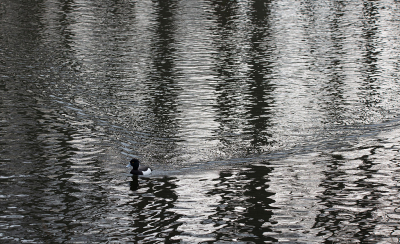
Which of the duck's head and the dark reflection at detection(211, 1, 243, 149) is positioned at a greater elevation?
the dark reflection at detection(211, 1, 243, 149)

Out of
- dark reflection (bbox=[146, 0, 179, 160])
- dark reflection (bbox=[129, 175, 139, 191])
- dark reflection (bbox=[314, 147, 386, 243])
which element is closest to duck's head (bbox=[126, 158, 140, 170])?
dark reflection (bbox=[129, 175, 139, 191])

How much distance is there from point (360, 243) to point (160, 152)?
8927 millimetres

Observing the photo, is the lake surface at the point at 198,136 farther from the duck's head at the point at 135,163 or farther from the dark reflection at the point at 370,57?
the duck's head at the point at 135,163

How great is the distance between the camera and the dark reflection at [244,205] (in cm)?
1516

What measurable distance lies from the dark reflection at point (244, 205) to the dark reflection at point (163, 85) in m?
3.46

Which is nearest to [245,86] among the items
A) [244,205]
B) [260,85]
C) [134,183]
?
[260,85]

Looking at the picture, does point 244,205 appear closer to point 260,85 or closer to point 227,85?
point 227,85

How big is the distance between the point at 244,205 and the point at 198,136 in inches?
270

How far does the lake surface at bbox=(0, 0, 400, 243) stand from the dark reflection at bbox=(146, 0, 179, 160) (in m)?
0.11

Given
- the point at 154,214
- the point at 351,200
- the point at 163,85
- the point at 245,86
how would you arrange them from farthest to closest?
1. the point at 245,86
2. the point at 163,85
3. the point at 351,200
4. the point at 154,214

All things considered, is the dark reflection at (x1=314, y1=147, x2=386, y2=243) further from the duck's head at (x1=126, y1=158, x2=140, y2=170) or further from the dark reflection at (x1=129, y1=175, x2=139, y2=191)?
the duck's head at (x1=126, y1=158, x2=140, y2=170)

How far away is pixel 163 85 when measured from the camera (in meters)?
32.2

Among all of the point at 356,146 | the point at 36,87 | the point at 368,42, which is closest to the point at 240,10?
the point at 368,42

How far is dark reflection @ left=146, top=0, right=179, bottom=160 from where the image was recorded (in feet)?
79.0
